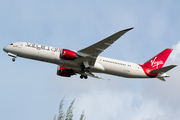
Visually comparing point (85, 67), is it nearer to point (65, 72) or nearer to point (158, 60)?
point (65, 72)

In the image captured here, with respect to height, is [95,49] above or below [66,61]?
above

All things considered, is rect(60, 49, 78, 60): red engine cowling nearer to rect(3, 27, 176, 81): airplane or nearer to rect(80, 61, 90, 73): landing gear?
rect(3, 27, 176, 81): airplane

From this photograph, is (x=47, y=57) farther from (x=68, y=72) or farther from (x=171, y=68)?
(x=171, y=68)

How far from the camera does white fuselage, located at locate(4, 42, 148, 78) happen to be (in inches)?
1806

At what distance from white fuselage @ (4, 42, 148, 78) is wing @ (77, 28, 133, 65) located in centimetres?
179

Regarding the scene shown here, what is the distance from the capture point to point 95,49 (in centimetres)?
4603

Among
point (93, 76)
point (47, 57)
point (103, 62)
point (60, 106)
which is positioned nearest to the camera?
point (60, 106)

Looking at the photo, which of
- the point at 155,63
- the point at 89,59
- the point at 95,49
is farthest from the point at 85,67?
the point at 155,63

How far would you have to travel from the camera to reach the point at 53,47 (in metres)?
46.8

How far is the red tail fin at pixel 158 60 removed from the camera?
53.2 m

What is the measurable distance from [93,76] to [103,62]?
608 cm

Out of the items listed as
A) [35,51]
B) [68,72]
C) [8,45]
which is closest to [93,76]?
[68,72]

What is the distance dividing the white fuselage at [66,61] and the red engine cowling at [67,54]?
91cm

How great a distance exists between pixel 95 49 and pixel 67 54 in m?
4.73
